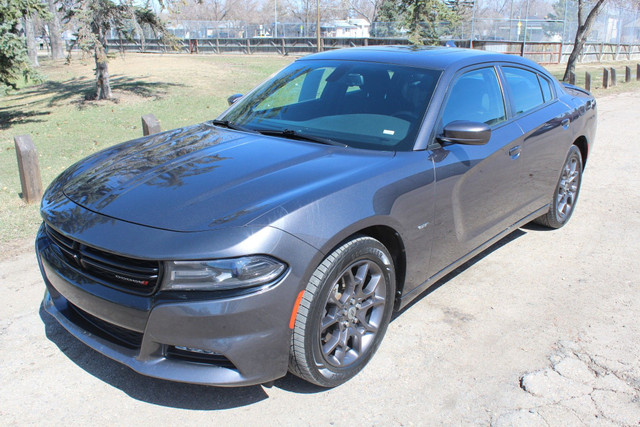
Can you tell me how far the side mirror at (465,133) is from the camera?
346 centimetres

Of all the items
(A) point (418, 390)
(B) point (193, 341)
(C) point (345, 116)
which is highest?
(C) point (345, 116)

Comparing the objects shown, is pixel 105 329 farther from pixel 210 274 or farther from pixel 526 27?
pixel 526 27

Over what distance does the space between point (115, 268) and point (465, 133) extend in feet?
7.21

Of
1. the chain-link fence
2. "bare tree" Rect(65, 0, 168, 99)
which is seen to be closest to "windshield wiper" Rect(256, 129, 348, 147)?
"bare tree" Rect(65, 0, 168, 99)

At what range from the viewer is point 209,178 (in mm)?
3053

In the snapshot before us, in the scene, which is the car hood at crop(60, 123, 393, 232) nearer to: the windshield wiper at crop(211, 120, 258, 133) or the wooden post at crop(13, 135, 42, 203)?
the windshield wiper at crop(211, 120, 258, 133)

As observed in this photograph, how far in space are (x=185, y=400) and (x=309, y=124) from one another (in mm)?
1942

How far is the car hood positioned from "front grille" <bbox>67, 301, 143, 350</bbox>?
576 millimetres

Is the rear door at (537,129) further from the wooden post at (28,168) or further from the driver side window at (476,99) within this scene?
the wooden post at (28,168)

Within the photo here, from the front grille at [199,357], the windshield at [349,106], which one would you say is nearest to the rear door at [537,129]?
the windshield at [349,106]

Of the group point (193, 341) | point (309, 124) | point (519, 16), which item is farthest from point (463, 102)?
point (519, 16)

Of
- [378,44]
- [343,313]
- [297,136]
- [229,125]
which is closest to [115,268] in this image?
[343,313]

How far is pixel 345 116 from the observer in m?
3.77

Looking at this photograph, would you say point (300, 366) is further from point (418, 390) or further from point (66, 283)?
point (66, 283)
